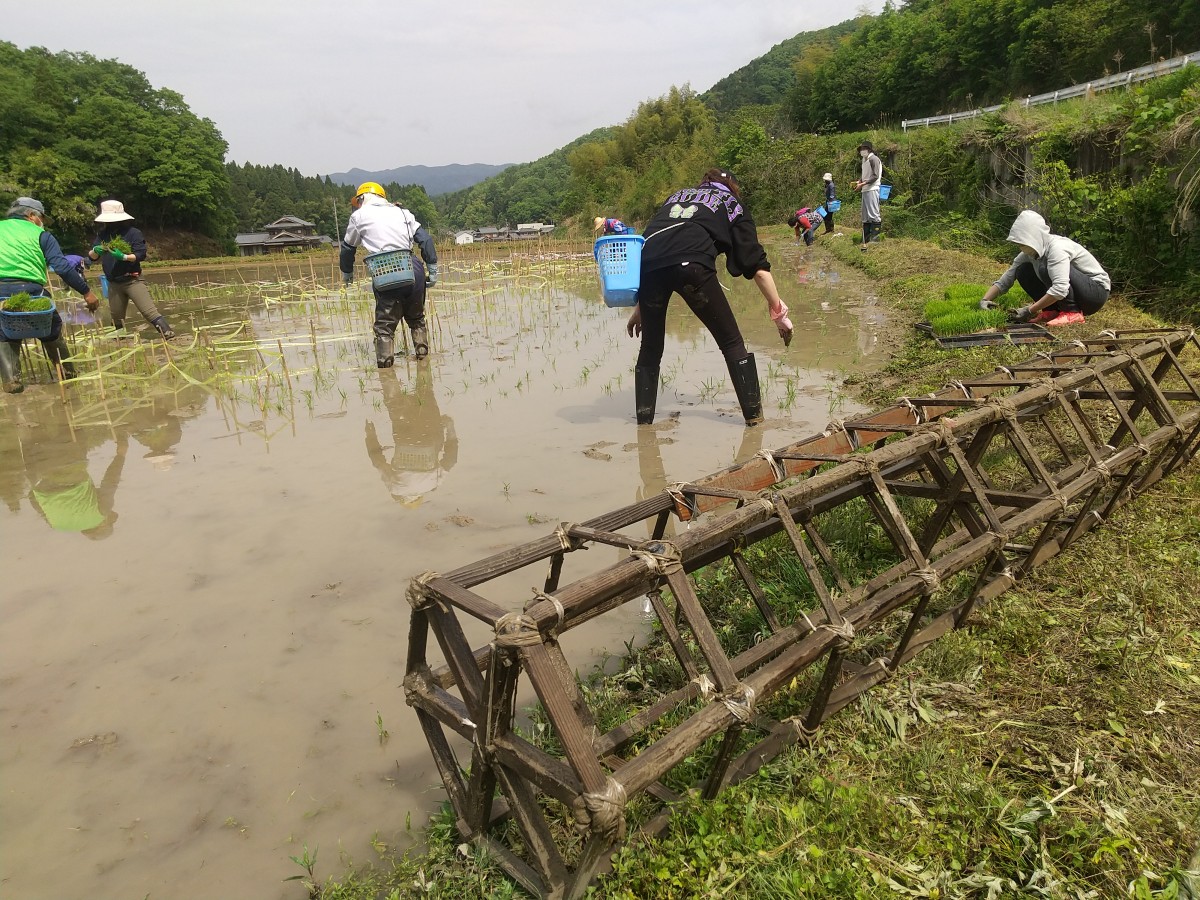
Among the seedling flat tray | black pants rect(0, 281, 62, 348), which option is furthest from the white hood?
black pants rect(0, 281, 62, 348)

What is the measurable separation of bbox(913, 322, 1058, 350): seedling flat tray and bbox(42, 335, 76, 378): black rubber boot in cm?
822

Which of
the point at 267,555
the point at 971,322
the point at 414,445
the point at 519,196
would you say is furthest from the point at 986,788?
the point at 519,196

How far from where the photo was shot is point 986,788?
1.86 metres

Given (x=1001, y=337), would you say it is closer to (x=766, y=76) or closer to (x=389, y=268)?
(x=389, y=268)

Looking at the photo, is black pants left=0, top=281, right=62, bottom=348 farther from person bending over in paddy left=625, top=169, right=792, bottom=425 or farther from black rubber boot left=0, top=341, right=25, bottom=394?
person bending over in paddy left=625, top=169, right=792, bottom=425

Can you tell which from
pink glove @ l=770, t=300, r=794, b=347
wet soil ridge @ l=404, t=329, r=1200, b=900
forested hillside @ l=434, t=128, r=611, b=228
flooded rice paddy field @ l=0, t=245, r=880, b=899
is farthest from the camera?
forested hillside @ l=434, t=128, r=611, b=228

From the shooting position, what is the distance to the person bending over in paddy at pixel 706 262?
4.67 m

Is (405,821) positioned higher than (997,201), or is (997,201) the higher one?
(997,201)

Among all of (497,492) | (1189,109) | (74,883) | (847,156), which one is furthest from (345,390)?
(847,156)

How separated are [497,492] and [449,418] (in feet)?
6.24

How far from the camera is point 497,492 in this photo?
4281 millimetres

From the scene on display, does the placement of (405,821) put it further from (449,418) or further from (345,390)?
(345,390)

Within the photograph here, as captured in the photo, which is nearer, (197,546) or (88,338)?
(197,546)

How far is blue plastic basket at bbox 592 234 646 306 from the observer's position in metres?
5.99
